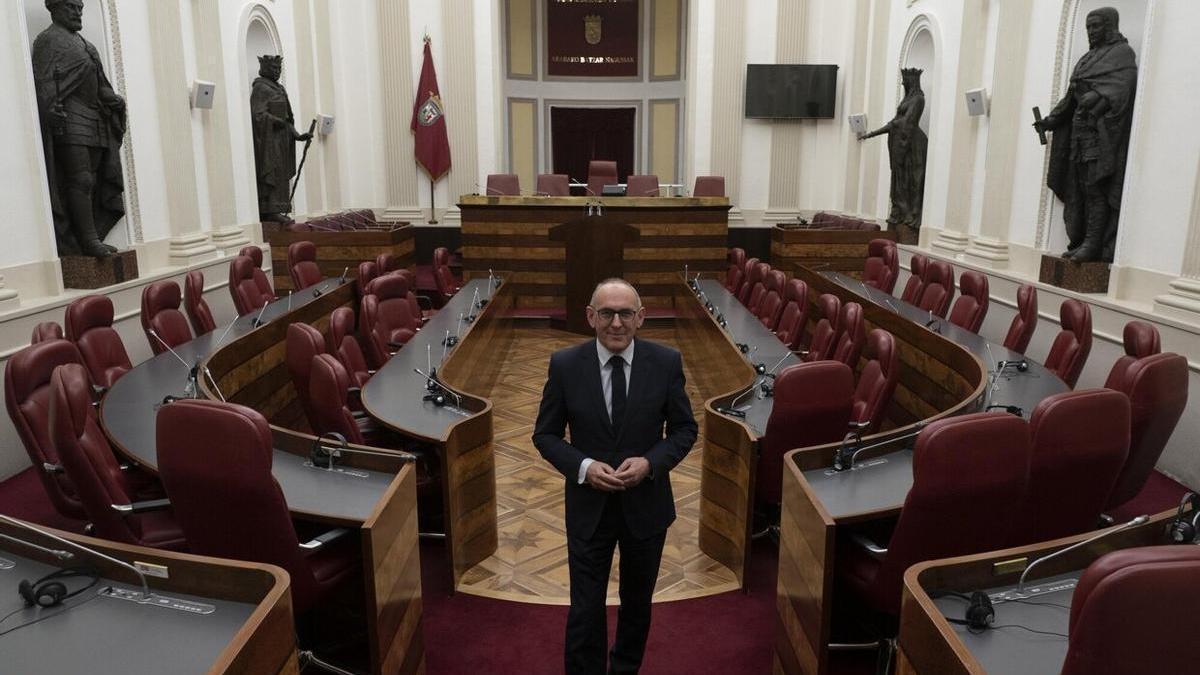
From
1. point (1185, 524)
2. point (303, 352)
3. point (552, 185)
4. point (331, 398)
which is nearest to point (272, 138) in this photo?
point (552, 185)

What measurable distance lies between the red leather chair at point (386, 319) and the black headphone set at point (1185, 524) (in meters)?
4.11

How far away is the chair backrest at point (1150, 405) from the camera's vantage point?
298 centimetres

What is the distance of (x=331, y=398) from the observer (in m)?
3.35

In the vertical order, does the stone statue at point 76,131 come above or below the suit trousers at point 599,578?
above

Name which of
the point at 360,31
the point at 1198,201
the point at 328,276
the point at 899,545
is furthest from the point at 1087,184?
the point at 360,31

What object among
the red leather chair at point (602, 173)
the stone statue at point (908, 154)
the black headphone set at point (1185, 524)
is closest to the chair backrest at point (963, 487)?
the black headphone set at point (1185, 524)

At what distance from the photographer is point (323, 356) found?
349cm

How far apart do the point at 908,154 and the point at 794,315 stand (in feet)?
13.8

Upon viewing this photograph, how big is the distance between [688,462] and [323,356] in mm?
2448

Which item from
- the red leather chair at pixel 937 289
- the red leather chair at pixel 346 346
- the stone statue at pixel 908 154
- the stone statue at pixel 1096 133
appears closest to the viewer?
the red leather chair at pixel 346 346

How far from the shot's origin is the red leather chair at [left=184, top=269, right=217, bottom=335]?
5.16 meters

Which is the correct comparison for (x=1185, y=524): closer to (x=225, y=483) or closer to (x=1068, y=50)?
(x=225, y=483)

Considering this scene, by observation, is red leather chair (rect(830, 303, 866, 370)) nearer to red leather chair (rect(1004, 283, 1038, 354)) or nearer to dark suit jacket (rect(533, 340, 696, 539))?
red leather chair (rect(1004, 283, 1038, 354))

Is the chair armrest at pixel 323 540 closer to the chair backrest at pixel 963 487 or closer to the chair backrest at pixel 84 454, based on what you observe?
the chair backrest at pixel 84 454
